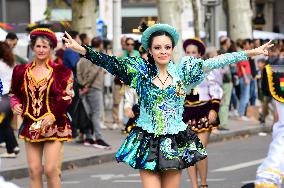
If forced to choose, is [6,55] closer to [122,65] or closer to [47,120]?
[47,120]

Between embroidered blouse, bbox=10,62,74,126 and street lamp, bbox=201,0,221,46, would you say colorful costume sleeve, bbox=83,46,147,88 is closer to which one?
embroidered blouse, bbox=10,62,74,126

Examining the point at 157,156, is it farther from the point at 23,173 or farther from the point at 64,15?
the point at 64,15

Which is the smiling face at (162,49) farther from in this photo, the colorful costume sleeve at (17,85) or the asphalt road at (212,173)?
the asphalt road at (212,173)

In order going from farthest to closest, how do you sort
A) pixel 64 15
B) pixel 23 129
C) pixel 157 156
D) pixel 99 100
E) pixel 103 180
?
pixel 64 15 → pixel 99 100 → pixel 103 180 → pixel 23 129 → pixel 157 156

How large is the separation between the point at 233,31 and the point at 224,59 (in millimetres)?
26987

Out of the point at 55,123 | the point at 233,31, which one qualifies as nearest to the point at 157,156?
the point at 55,123

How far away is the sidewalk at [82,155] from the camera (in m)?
15.1

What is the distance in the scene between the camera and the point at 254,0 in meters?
61.6

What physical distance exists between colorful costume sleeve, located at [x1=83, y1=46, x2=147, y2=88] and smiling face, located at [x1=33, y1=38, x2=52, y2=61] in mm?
2411

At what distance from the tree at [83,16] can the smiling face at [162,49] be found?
18.3 metres

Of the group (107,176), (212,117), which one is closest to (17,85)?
(212,117)

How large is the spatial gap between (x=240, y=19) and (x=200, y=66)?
26.6 m

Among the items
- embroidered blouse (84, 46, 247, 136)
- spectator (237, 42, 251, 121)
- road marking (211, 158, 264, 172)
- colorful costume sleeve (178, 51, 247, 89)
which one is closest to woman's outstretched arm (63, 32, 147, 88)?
embroidered blouse (84, 46, 247, 136)

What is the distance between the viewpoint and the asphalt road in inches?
555
